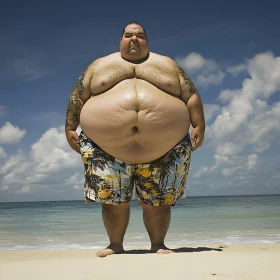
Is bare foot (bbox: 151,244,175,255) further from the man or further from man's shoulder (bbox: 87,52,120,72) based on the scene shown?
man's shoulder (bbox: 87,52,120,72)

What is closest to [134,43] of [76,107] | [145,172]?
[76,107]

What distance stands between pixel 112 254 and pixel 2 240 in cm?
416

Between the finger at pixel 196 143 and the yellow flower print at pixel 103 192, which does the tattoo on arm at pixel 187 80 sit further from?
the yellow flower print at pixel 103 192

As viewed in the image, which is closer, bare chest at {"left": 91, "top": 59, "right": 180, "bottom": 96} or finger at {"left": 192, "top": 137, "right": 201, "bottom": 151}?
bare chest at {"left": 91, "top": 59, "right": 180, "bottom": 96}

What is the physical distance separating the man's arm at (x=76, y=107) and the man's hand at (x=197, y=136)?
0.99m

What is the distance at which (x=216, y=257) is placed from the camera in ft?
9.41

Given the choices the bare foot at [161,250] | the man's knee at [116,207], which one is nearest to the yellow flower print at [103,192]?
the man's knee at [116,207]

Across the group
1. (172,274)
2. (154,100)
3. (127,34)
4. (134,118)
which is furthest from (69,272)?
(127,34)

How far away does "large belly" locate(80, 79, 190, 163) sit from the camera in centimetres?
317

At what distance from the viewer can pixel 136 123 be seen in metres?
3.16

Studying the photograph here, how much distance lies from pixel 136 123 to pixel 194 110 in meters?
0.63

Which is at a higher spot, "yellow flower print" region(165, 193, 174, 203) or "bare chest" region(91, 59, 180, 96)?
"bare chest" region(91, 59, 180, 96)

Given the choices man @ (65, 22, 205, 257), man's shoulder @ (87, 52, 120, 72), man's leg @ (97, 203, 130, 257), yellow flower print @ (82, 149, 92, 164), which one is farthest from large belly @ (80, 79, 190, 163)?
man's leg @ (97, 203, 130, 257)

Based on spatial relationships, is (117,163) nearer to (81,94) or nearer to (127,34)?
(81,94)
